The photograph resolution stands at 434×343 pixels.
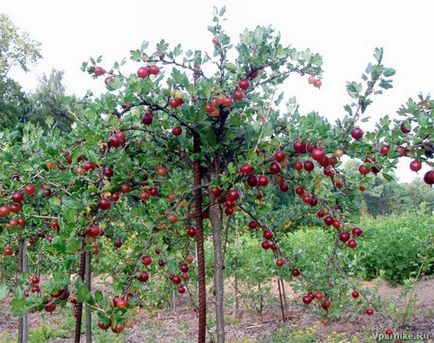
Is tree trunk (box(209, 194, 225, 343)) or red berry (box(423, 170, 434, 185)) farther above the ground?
red berry (box(423, 170, 434, 185))

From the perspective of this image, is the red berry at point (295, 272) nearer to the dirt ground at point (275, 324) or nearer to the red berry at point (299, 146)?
the red berry at point (299, 146)

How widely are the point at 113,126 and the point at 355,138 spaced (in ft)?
3.18

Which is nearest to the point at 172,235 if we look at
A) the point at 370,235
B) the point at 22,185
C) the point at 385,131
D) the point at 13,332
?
the point at 22,185

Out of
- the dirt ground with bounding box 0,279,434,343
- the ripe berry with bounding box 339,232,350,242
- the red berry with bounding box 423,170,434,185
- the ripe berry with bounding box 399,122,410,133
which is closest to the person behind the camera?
the red berry with bounding box 423,170,434,185

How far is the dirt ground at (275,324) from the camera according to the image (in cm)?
582

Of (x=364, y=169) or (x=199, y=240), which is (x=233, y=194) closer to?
(x=199, y=240)

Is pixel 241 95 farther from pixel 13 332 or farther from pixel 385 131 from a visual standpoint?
pixel 13 332

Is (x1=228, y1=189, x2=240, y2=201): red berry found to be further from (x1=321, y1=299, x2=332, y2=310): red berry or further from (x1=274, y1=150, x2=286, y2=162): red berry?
(x1=321, y1=299, x2=332, y2=310): red berry

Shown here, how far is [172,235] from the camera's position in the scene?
275cm

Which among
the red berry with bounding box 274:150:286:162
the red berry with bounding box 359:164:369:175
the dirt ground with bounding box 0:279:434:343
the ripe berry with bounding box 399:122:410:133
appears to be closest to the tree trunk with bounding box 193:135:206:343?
the red berry with bounding box 274:150:286:162

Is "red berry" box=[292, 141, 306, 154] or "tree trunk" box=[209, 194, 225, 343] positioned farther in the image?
"tree trunk" box=[209, 194, 225, 343]

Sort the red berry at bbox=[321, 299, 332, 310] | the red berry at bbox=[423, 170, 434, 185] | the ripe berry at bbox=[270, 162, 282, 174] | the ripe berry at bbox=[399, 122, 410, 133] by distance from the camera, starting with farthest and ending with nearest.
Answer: the red berry at bbox=[321, 299, 332, 310] < the ripe berry at bbox=[270, 162, 282, 174] < the ripe berry at bbox=[399, 122, 410, 133] < the red berry at bbox=[423, 170, 434, 185]

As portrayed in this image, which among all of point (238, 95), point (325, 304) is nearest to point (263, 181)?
point (238, 95)

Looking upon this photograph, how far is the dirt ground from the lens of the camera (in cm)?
582
